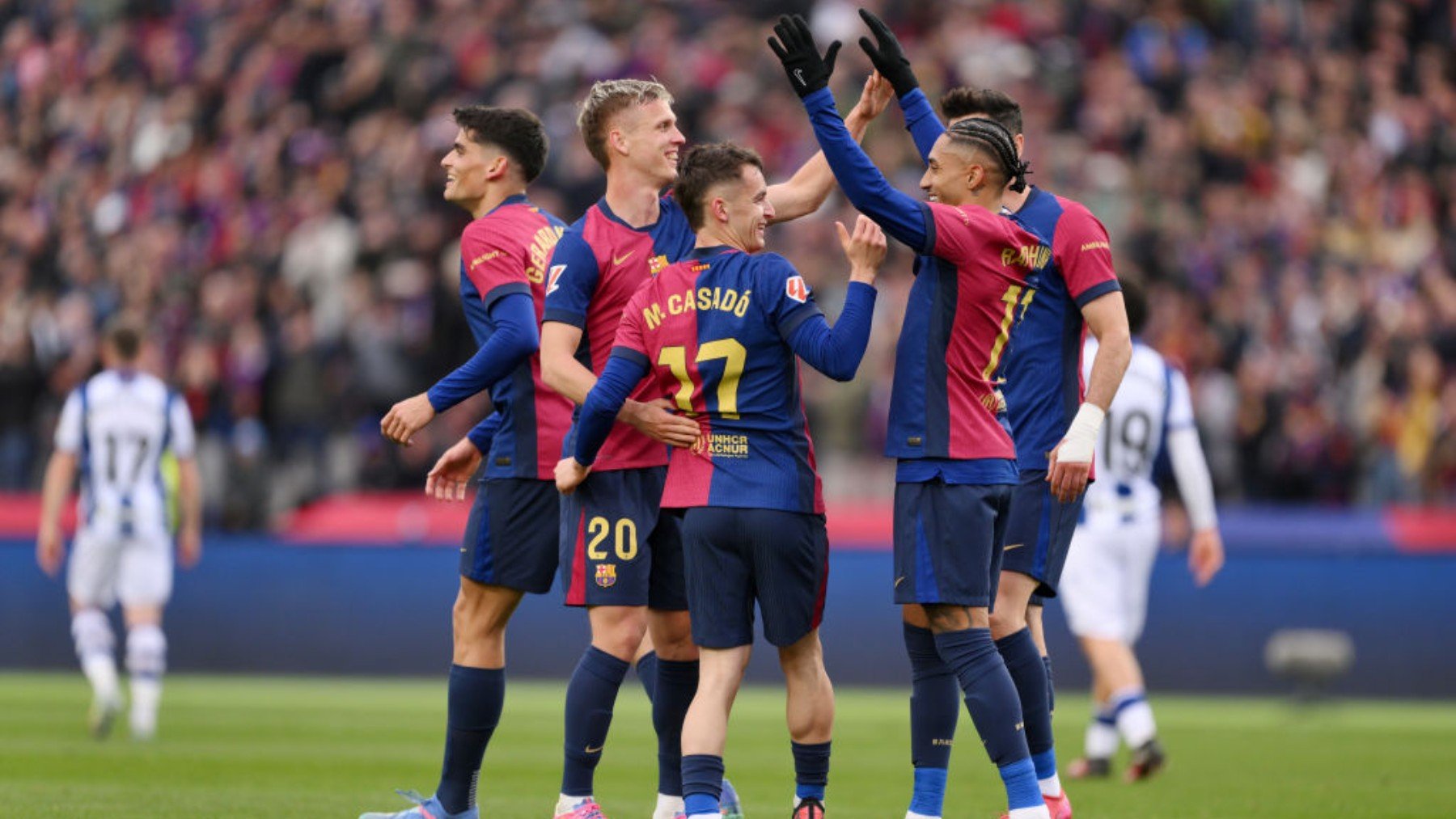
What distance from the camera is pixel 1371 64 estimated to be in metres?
21.8

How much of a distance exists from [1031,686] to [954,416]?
1270 mm

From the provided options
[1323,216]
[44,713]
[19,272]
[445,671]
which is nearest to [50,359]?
[19,272]

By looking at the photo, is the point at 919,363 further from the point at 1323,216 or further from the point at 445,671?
the point at 1323,216

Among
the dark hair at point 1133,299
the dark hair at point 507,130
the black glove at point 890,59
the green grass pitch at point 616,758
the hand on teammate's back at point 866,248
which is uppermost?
the black glove at point 890,59

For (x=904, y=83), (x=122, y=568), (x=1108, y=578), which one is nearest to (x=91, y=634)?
(x=122, y=568)

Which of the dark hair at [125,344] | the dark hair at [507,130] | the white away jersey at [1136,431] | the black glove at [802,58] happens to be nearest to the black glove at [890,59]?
the black glove at [802,58]

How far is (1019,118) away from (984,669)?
243 centimetres

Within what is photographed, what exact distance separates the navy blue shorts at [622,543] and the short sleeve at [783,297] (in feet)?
2.75

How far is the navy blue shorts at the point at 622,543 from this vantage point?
300 inches

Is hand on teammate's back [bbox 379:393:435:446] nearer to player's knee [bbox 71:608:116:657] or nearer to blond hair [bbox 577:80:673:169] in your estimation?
blond hair [bbox 577:80:673:169]

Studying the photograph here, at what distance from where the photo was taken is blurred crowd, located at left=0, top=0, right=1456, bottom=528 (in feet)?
60.6

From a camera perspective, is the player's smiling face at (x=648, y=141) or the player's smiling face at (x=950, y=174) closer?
the player's smiling face at (x=950, y=174)

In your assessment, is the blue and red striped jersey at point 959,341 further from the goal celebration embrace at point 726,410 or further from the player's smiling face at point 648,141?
the player's smiling face at point 648,141

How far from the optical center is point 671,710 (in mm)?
7805
